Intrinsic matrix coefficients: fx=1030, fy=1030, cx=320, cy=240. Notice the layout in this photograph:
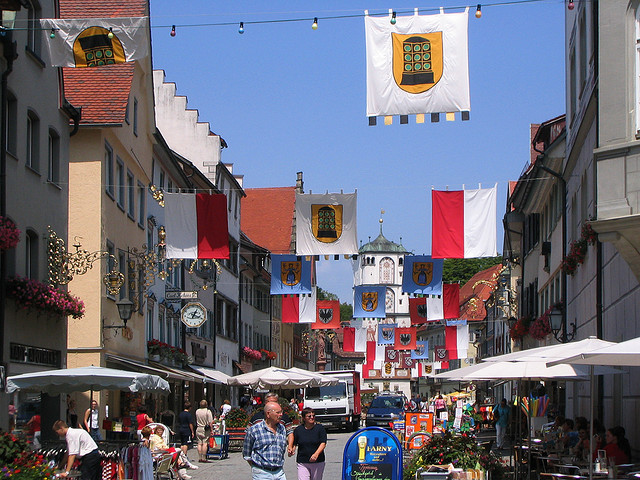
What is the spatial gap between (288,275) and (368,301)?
461 inches

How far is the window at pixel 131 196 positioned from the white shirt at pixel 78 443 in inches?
685

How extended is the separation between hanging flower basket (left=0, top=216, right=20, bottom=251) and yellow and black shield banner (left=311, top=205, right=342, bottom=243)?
9314 millimetres

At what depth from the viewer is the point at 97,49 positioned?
56.6 ft

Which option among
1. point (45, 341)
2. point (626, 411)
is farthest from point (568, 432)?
point (45, 341)

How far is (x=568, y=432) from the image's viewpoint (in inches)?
826

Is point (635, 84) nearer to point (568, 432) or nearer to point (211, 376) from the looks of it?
point (568, 432)

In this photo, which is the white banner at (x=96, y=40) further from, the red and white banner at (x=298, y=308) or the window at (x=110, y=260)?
the red and white banner at (x=298, y=308)

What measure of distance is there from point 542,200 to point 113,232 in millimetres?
15419

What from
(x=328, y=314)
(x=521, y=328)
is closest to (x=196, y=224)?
(x=521, y=328)

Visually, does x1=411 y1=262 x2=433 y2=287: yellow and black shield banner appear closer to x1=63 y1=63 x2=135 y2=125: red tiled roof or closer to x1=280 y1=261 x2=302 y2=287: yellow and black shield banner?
x1=280 y1=261 x2=302 y2=287: yellow and black shield banner

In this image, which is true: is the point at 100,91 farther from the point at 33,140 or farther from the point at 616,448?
the point at 616,448

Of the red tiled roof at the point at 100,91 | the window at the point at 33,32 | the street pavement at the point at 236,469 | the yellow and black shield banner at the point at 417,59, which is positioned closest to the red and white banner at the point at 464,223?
the street pavement at the point at 236,469

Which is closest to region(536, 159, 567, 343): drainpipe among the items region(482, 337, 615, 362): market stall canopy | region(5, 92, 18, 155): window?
region(482, 337, 615, 362): market stall canopy

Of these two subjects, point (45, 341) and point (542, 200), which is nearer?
point (45, 341)
